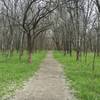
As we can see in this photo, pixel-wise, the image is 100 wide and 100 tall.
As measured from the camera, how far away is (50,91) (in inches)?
393

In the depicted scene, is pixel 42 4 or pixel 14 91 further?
pixel 42 4

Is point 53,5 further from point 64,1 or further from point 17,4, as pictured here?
point 17,4

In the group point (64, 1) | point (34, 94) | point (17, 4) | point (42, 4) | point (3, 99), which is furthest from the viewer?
point (17, 4)

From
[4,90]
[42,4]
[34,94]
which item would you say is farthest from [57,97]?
[42,4]

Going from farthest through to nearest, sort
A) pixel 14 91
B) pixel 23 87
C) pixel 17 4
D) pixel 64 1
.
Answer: pixel 17 4, pixel 64 1, pixel 23 87, pixel 14 91

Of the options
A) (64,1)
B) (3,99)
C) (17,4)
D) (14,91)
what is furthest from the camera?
(17,4)

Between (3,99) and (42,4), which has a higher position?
(42,4)

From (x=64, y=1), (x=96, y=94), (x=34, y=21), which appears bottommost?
(x=96, y=94)

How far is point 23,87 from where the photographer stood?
11.0m

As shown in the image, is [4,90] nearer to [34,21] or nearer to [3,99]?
[3,99]

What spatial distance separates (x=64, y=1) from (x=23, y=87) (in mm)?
14481

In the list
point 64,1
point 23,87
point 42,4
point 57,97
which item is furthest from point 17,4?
point 57,97

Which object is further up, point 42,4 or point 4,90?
point 42,4

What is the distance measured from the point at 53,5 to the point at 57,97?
16.8 metres
